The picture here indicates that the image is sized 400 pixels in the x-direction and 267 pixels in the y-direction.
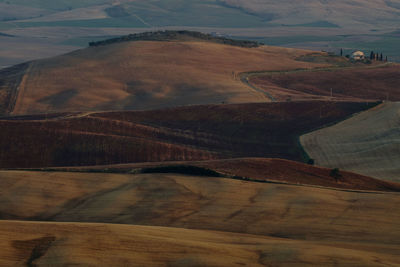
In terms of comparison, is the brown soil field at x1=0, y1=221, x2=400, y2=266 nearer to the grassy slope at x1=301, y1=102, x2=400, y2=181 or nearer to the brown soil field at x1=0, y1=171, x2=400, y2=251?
the brown soil field at x1=0, y1=171, x2=400, y2=251

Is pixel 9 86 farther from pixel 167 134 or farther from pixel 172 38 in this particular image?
pixel 172 38

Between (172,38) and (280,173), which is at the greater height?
(172,38)

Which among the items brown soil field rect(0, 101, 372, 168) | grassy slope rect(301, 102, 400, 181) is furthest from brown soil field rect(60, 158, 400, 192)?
brown soil field rect(0, 101, 372, 168)

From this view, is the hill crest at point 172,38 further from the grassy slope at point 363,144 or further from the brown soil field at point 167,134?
the grassy slope at point 363,144

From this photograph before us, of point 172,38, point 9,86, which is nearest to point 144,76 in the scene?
point 9,86

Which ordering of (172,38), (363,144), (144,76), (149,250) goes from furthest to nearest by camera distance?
(172,38) → (144,76) → (363,144) → (149,250)

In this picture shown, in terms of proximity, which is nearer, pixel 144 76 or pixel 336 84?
pixel 144 76

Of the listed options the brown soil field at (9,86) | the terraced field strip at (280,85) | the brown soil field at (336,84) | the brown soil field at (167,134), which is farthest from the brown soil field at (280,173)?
the brown soil field at (9,86)
